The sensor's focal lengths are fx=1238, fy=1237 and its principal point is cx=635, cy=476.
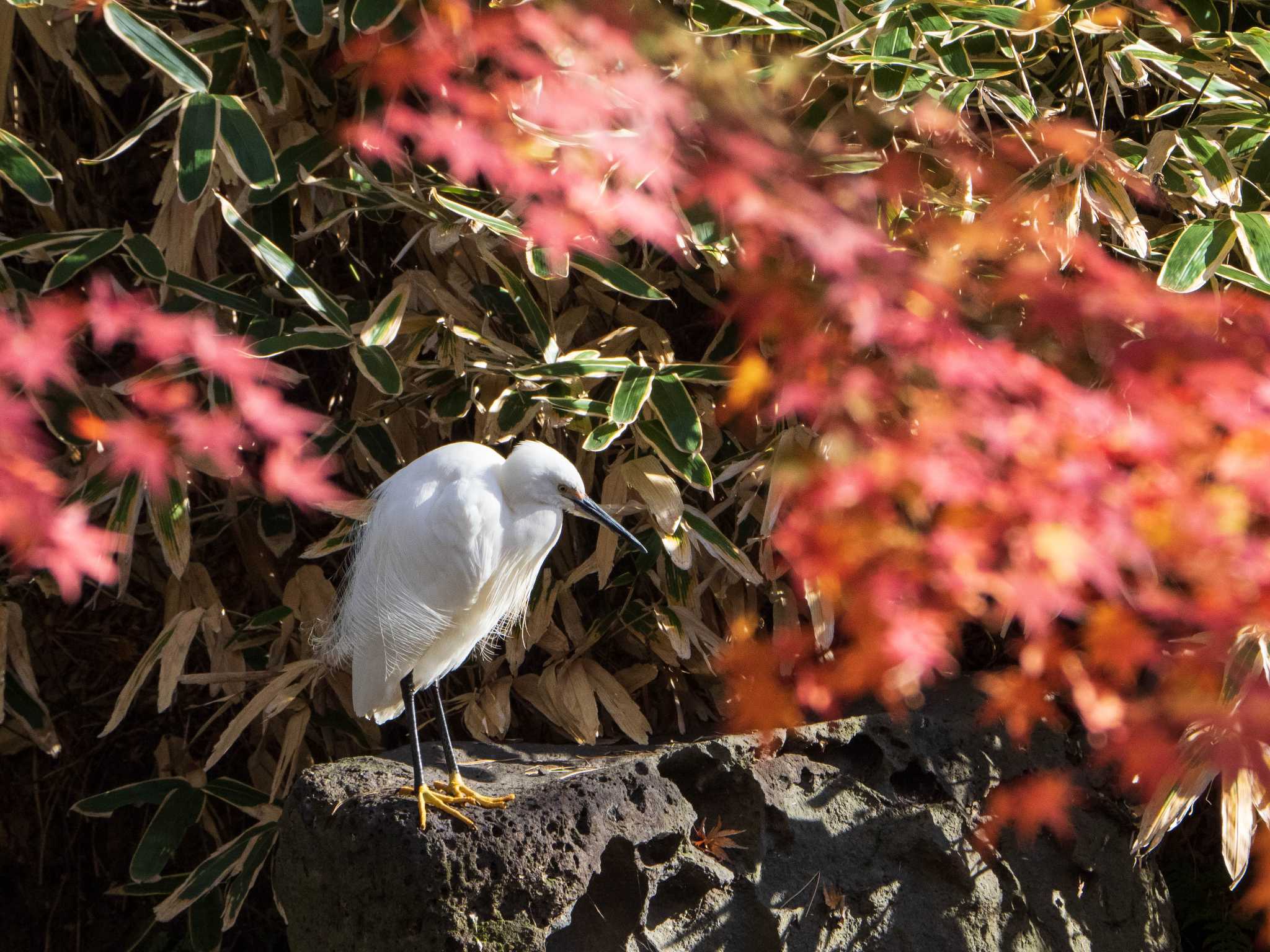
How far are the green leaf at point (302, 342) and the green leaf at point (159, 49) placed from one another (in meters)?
0.33

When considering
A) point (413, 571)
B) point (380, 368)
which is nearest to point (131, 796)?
point (413, 571)

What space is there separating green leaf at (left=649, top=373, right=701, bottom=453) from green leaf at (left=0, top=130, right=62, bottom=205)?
83 centimetres

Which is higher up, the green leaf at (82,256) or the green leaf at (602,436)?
the green leaf at (82,256)

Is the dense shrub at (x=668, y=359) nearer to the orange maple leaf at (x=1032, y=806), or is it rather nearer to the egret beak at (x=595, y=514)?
the orange maple leaf at (x=1032, y=806)

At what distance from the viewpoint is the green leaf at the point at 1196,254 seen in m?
1.53

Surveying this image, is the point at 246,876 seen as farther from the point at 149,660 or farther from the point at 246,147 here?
the point at 246,147

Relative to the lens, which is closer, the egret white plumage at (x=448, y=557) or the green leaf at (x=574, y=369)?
the egret white plumage at (x=448, y=557)

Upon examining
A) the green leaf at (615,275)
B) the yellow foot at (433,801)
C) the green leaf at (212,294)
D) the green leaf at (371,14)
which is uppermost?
the green leaf at (371,14)

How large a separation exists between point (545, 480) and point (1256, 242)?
0.97 metres

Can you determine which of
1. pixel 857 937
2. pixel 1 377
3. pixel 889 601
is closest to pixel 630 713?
pixel 857 937

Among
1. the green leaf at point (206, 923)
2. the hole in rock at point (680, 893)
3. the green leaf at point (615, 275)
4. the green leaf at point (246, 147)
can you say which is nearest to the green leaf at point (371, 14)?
the green leaf at point (246, 147)

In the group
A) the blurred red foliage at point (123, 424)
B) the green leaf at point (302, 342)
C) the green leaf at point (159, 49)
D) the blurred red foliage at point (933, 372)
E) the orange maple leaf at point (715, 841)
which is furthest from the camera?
the green leaf at point (302, 342)

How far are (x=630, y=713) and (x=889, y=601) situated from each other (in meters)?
0.66

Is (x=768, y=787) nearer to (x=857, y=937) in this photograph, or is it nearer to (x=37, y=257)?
(x=857, y=937)
